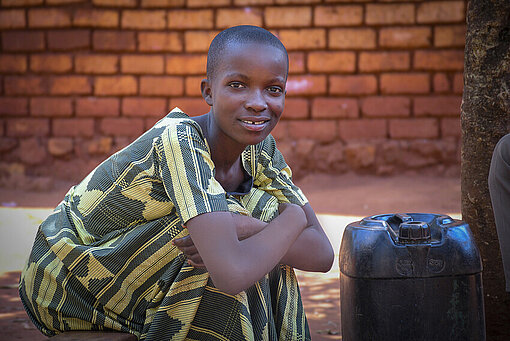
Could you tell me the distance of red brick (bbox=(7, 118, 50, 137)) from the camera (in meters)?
7.20

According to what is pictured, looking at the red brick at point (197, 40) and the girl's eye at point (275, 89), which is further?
the red brick at point (197, 40)

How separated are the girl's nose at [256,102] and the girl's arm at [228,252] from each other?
37cm

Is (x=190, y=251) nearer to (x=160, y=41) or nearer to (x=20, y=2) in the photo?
(x=160, y=41)

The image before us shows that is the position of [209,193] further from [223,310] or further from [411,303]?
[411,303]

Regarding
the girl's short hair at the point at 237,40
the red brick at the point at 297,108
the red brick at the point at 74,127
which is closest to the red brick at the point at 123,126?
the red brick at the point at 74,127

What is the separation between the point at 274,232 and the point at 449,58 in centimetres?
538

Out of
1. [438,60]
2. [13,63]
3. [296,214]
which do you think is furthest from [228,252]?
[13,63]

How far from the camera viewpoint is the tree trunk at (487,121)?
2492mm

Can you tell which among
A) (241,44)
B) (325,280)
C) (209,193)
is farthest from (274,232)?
(325,280)

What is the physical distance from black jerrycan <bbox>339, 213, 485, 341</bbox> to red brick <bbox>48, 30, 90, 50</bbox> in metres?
5.82

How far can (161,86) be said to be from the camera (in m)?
7.05

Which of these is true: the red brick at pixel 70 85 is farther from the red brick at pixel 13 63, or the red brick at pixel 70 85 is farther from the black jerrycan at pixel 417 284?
the black jerrycan at pixel 417 284

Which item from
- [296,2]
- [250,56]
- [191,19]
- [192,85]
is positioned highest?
[296,2]

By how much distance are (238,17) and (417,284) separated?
5489 millimetres
